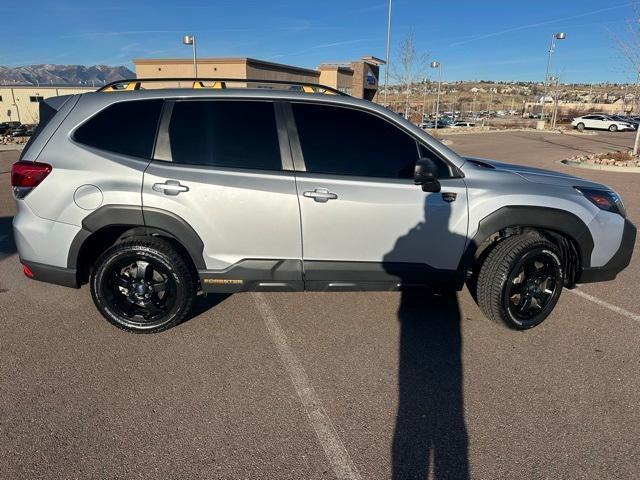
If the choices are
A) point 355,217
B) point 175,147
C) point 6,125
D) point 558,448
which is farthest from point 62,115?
point 6,125

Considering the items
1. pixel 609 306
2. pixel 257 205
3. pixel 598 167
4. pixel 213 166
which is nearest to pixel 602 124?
pixel 598 167

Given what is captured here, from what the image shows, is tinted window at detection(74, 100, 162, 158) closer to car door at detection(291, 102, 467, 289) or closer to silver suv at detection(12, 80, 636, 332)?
silver suv at detection(12, 80, 636, 332)

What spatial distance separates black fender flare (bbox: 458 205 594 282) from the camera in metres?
3.40

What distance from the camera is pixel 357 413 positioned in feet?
8.55

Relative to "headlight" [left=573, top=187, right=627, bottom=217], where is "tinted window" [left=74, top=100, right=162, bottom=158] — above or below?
above

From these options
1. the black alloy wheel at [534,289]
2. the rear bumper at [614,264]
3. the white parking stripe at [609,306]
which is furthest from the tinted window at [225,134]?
the white parking stripe at [609,306]

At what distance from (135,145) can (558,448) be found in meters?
3.32

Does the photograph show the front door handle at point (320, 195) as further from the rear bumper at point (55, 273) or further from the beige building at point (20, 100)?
the beige building at point (20, 100)

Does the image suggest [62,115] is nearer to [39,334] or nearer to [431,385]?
[39,334]

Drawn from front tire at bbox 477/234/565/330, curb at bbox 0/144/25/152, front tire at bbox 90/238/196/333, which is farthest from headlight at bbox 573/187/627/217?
curb at bbox 0/144/25/152

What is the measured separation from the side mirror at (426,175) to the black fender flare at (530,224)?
1.63 feet

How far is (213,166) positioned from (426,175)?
154 cm

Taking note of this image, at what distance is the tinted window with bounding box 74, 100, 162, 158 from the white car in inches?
1813

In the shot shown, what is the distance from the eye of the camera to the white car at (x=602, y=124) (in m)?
39.3
